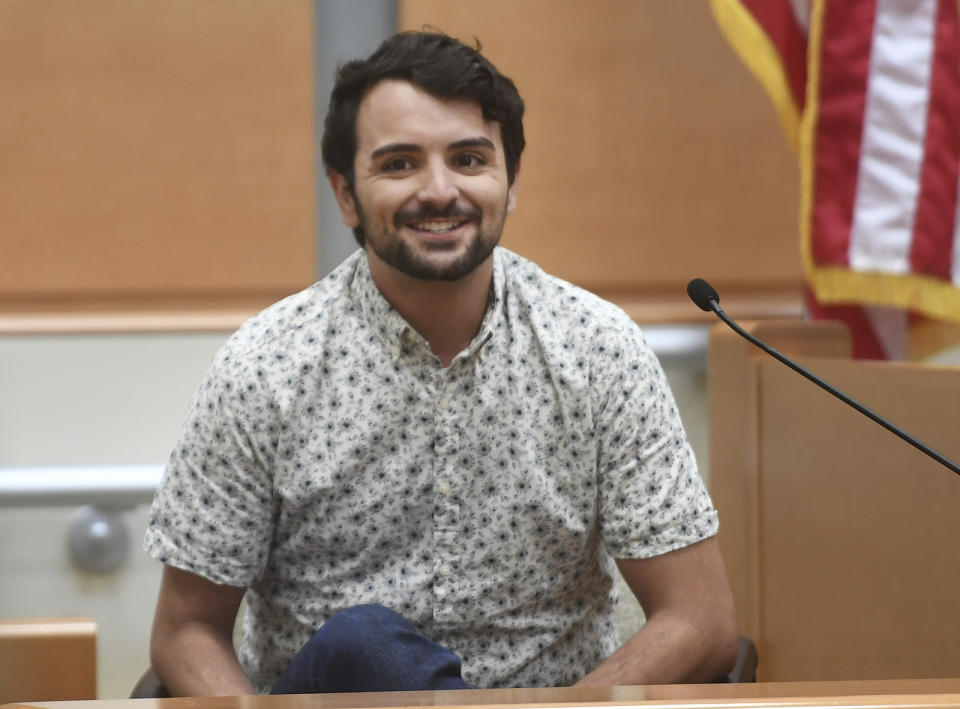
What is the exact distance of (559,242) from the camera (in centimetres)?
212

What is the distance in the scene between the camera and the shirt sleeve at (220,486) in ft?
4.24

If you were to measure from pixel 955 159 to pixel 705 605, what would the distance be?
79 centimetres

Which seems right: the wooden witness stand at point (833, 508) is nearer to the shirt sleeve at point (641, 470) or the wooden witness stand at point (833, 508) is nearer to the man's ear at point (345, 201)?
the shirt sleeve at point (641, 470)

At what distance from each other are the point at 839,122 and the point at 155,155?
1118 millimetres

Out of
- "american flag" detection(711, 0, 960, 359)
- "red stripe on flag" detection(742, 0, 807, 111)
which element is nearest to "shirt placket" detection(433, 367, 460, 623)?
"american flag" detection(711, 0, 960, 359)

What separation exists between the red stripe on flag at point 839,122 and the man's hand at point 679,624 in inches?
25.6

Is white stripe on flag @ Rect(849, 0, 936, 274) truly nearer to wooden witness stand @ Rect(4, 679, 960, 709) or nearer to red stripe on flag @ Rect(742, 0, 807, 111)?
red stripe on flag @ Rect(742, 0, 807, 111)

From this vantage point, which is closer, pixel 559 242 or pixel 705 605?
pixel 705 605

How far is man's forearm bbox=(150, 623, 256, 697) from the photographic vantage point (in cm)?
125

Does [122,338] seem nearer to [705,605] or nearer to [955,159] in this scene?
[705,605]

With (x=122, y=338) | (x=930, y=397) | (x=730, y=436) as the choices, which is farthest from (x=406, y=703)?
(x=122, y=338)

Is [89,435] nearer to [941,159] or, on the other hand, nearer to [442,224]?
[442,224]

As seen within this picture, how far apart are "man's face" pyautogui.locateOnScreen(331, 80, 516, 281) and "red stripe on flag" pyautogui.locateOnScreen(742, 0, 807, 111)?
26.7 inches

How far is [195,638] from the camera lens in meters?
1.29
